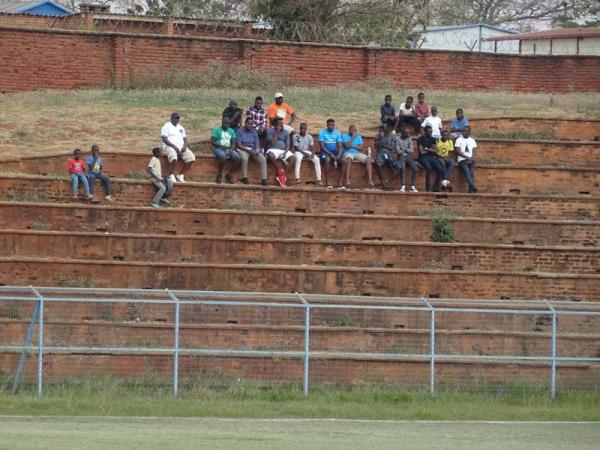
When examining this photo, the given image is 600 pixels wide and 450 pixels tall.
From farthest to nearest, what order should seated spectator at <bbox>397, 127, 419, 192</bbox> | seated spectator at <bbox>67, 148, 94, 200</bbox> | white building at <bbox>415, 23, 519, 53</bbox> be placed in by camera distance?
white building at <bbox>415, 23, 519, 53</bbox> < seated spectator at <bbox>397, 127, 419, 192</bbox> < seated spectator at <bbox>67, 148, 94, 200</bbox>

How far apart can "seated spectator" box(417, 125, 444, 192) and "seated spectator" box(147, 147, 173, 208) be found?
5.36 meters

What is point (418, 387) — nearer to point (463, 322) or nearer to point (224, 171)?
point (463, 322)

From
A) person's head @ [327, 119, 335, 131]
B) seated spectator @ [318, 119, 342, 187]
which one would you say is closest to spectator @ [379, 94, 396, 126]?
seated spectator @ [318, 119, 342, 187]

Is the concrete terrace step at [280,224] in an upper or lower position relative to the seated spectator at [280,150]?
lower

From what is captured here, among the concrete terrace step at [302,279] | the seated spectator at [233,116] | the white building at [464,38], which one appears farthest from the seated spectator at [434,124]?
the white building at [464,38]

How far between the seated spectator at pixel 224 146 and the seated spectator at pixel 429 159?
3828 mm

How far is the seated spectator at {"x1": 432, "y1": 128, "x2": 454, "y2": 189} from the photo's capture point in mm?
28688

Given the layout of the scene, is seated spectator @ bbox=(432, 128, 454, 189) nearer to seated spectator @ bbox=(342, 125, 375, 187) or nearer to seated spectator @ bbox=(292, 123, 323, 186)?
seated spectator @ bbox=(342, 125, 375, 187)

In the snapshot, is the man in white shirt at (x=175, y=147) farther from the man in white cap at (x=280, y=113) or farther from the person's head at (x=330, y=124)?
the person's head at (x=330, y=124)

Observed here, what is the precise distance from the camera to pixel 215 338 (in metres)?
22.0

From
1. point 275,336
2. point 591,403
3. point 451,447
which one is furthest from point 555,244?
point 451,447

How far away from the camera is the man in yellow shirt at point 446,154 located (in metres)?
28.7

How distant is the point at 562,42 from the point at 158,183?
29.4 m

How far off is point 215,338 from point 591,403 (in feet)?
19.6
